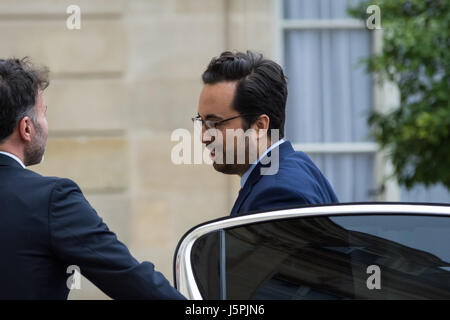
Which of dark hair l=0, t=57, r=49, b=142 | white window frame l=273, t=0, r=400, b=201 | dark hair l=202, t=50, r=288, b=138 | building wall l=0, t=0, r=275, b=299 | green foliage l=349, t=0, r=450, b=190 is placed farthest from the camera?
white window frame l=273, t=0, r=400, b=201

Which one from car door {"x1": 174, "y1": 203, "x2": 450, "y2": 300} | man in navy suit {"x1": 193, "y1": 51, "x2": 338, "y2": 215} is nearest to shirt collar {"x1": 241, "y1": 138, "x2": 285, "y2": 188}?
man in navy suit {"x1": 193, "y1": 51, "x2": 338, "y2": 215}

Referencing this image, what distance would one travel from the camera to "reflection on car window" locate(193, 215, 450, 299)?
86.4 inches

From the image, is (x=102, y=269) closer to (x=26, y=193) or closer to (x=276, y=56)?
(x=26, y=193)

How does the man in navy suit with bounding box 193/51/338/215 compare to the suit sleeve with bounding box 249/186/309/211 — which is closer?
the suit sleeve with bounding box 249/186/309/211

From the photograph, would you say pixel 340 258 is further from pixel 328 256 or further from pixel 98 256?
pixel 98 256

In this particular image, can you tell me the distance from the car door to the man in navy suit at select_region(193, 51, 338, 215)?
0.61m

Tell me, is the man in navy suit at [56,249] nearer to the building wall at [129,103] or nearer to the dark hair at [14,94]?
the dark hair at [14,94]

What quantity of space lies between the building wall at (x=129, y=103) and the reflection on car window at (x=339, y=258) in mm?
4806

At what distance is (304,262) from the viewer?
2246 millimetres

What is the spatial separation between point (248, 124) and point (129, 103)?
4137 mm
